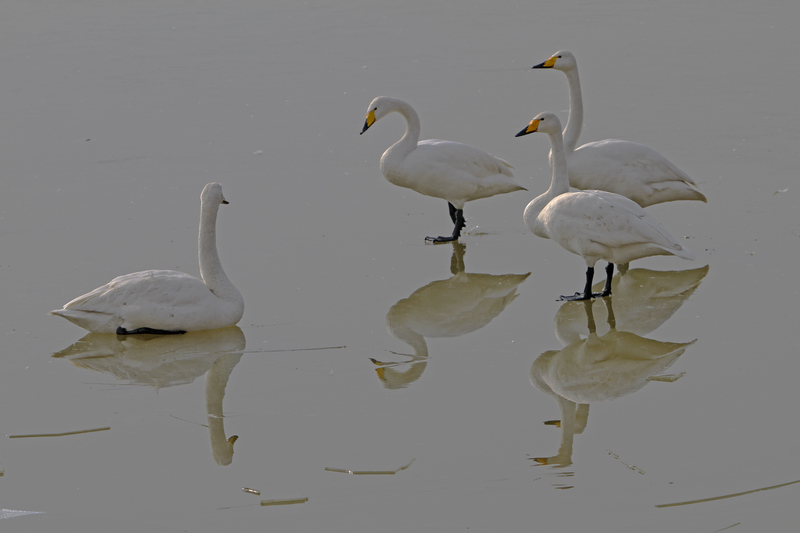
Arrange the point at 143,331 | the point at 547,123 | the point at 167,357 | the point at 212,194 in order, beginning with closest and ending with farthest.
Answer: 1. the point at 167,357
2. the point at 143,331
3. the point at 212,194
4. the point at 547,123

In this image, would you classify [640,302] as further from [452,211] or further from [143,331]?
[143,331]

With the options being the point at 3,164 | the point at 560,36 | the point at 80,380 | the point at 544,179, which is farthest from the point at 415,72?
the point at 80,380

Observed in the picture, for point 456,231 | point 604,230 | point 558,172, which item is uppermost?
point 558,172

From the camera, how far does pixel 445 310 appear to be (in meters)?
6.70

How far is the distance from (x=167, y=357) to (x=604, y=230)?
2633mm

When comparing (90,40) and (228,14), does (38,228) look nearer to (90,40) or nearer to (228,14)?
(90,40)

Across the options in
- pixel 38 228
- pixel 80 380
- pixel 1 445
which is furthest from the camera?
pixel 38 228

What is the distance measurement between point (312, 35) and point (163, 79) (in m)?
2.89

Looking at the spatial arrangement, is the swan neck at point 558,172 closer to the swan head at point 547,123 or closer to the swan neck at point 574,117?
the swan head at point 547,123

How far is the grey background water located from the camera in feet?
14.4

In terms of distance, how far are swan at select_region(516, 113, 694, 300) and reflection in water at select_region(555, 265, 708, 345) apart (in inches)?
6.3

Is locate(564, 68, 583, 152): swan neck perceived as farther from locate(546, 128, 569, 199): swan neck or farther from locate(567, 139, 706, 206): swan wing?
locate(546, 128, 569, 199): swan neck

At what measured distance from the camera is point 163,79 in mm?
13266

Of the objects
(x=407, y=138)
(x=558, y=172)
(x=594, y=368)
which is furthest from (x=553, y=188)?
(x=594, y=368)
